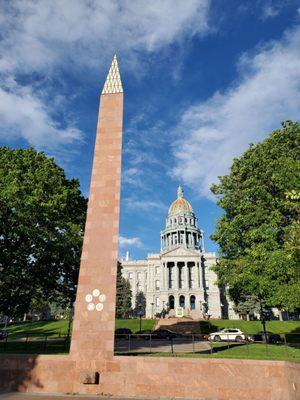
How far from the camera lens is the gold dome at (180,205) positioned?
96.8m

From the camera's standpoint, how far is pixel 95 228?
41.6 feet

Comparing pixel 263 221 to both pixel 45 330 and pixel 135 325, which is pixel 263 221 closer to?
pixel 135 325

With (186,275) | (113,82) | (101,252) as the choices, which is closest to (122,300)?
(186,275)

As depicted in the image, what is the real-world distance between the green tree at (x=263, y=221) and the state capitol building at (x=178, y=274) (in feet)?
172

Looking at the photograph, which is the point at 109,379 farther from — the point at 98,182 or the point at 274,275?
the point at 274,275

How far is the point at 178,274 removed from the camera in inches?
3305

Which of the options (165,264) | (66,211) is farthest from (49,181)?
(165,264)

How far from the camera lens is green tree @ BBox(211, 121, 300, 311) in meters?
17.7

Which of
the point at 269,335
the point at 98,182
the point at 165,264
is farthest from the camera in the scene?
the point at 165,264

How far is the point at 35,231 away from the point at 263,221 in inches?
613

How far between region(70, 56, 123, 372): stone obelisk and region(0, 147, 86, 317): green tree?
7719 millimetres

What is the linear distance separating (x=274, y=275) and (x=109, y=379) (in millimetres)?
11709

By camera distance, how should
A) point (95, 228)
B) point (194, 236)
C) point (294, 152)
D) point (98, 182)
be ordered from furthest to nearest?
point (194, 236) < point (294, 152) < point (98, 182) < point (95, 228)

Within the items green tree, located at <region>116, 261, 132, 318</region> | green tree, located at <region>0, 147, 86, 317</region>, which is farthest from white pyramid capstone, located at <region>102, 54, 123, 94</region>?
green tree, located at <region>116, 261, 132, 318</region>
